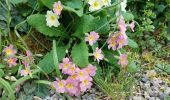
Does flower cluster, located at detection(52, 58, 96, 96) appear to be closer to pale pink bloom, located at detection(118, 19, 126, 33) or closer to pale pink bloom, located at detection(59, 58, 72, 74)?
pale pink bloom, located at detection(59, 58, 72, 74)

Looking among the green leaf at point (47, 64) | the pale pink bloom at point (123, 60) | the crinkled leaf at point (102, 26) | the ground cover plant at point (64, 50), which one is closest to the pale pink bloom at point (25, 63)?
the ground cover plant at point (64, 50)

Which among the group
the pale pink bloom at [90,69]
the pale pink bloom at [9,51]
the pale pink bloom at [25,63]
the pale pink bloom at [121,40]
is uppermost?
the pale pink bloom at [121,40]

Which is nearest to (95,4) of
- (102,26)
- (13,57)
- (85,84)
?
(102,26)

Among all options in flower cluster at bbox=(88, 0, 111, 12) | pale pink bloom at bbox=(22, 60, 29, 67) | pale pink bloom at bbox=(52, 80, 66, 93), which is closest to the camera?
pale pink bloom at bbox=(52, 80, 66, 93)

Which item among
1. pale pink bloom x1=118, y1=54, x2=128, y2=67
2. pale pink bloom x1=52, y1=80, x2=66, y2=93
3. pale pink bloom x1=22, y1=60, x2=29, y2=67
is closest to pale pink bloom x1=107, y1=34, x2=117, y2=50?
pale pink bloom x1=118, y1=54, x2=128, y2=67

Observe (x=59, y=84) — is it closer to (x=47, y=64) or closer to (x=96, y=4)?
(x=47, y=64)

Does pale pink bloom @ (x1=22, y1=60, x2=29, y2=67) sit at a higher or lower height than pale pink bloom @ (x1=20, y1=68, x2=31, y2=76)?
higher

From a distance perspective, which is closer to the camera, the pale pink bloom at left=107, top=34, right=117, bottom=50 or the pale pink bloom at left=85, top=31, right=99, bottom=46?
the pale pink bloom at left=85, top=31, right=99, bottom=46

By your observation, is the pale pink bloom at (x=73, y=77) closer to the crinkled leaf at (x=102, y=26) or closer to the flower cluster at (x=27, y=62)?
the flower cluster at (x=27, y=62)
